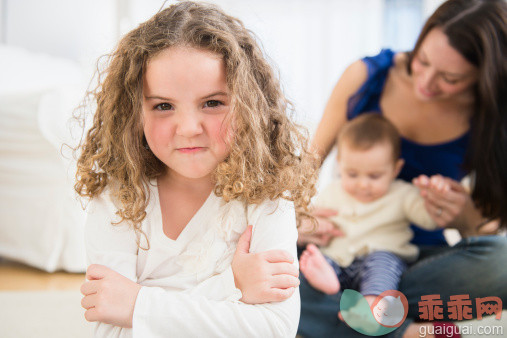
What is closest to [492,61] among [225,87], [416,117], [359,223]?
[416,117]

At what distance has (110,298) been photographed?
801 mm

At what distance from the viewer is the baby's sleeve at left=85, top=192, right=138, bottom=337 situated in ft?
2.87

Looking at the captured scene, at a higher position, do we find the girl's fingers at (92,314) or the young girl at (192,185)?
the young girl at (192,185)

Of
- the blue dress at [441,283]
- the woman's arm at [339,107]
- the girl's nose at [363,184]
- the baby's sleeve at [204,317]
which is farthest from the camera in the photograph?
the woman's arm at [339,107]

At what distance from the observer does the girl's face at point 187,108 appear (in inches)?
31.6

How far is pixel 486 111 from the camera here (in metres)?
1.33

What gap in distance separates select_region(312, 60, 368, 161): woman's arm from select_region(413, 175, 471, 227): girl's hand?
33cm

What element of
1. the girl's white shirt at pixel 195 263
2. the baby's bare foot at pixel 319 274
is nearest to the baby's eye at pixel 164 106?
the girl's white shirt at pixel 195 263

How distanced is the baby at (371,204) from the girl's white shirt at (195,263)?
0.47 m

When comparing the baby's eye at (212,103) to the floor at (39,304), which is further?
the floor at (39,304)

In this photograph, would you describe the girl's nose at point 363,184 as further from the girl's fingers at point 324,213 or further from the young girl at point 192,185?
the young girl at point 192,185

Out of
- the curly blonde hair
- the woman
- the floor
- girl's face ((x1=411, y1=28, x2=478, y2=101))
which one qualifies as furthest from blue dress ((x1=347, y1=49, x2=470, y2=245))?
the floor

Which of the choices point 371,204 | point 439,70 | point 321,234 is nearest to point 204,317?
point 321,234

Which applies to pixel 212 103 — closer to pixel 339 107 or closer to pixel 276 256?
pixel 276 256
